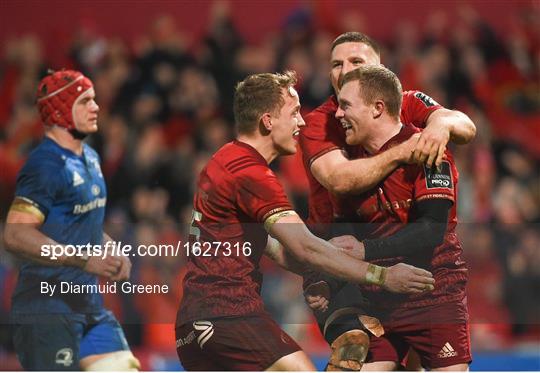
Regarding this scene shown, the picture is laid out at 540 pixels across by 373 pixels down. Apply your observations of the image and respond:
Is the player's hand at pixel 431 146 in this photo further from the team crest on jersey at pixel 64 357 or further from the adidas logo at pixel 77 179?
the team crest on jersey at pixel 64 357

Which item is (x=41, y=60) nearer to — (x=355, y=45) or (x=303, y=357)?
(x=355, y=45)

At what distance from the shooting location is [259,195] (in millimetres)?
4633

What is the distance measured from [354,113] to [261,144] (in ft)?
1.61

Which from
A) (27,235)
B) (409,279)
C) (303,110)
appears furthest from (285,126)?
(303,110)

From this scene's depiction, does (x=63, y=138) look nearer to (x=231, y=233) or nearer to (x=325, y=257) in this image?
(x=231, y=233)

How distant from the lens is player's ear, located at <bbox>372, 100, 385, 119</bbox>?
15.3 feet

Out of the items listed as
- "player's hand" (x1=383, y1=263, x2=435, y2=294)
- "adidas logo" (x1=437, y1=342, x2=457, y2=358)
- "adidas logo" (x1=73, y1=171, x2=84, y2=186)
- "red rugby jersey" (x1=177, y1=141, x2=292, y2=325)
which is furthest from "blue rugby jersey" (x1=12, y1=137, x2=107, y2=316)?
"adidas logo" (x1=437, y1=342, x2=457, y2=358)

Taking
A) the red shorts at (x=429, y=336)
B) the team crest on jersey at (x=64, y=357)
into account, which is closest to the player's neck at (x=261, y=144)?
the red shorts at (x=429, y=336)

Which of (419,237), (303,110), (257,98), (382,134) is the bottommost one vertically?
(419,237)

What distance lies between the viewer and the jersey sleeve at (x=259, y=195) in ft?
15.2

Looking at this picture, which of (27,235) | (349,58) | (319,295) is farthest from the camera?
(27,235)

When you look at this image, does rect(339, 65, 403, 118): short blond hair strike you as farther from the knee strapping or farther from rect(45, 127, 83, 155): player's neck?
the knee strapping

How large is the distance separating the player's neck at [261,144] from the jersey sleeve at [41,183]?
123 centimetres

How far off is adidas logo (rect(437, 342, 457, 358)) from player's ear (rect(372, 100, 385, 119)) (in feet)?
3.76
